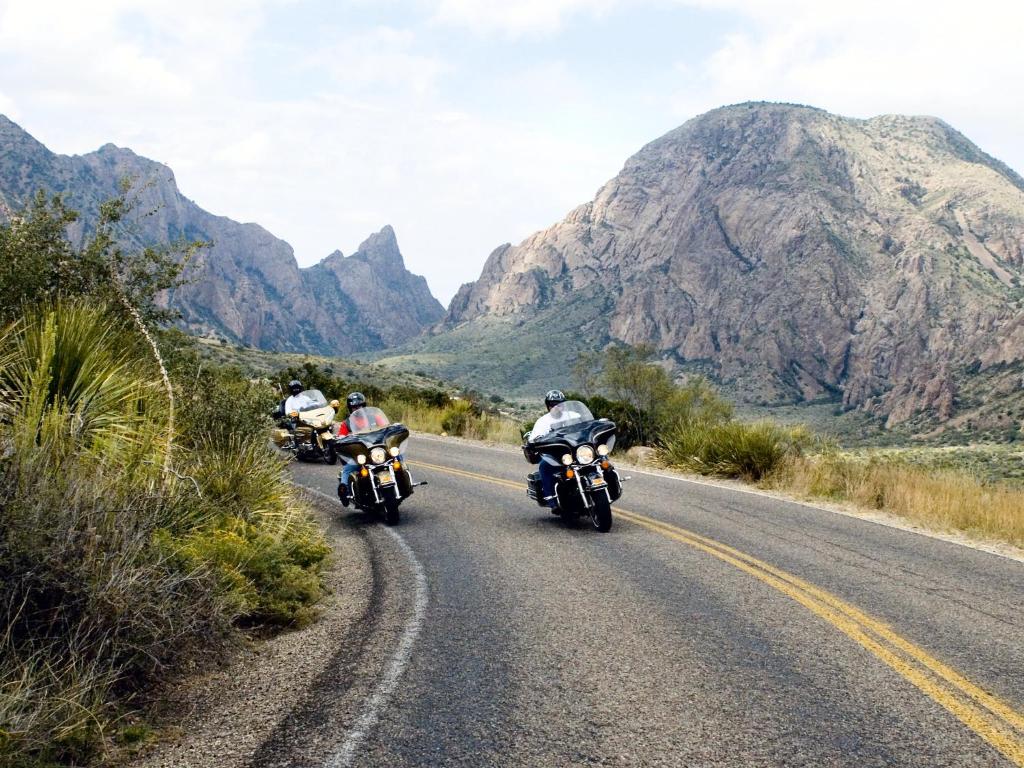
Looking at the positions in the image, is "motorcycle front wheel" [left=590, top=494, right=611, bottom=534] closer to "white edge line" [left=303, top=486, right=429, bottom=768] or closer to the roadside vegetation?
"white edge line" [left=303, top=486, right=429, bottom=768]

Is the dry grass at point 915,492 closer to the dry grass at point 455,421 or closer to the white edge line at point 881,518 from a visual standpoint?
the white edge line at point 881,518

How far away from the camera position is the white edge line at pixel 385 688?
4.02m

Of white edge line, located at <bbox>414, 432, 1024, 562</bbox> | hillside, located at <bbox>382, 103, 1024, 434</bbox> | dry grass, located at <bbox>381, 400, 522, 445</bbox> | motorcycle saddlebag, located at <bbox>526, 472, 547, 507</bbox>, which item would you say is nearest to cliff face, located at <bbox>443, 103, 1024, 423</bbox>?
hillside, located at <bbox>382, 103, 1024, 434</bbox>

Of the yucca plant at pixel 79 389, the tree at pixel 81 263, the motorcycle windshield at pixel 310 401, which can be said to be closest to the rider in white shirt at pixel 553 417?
the yucca plant at pixel 79 389

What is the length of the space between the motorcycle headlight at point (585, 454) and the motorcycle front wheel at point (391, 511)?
8.78 feet

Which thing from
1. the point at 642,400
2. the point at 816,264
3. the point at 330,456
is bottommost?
the point at 330,456

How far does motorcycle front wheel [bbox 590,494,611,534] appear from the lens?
1003 centimetres

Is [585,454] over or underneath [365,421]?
underneath

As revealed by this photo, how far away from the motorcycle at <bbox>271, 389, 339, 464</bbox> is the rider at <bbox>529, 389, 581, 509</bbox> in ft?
27.6

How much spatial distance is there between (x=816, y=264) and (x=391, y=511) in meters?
140

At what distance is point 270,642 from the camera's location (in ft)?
19.6

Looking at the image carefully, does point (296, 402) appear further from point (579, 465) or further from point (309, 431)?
point (579, 465)

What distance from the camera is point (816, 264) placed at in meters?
138

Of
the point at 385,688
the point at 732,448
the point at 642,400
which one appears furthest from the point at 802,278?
the point at 385,688
